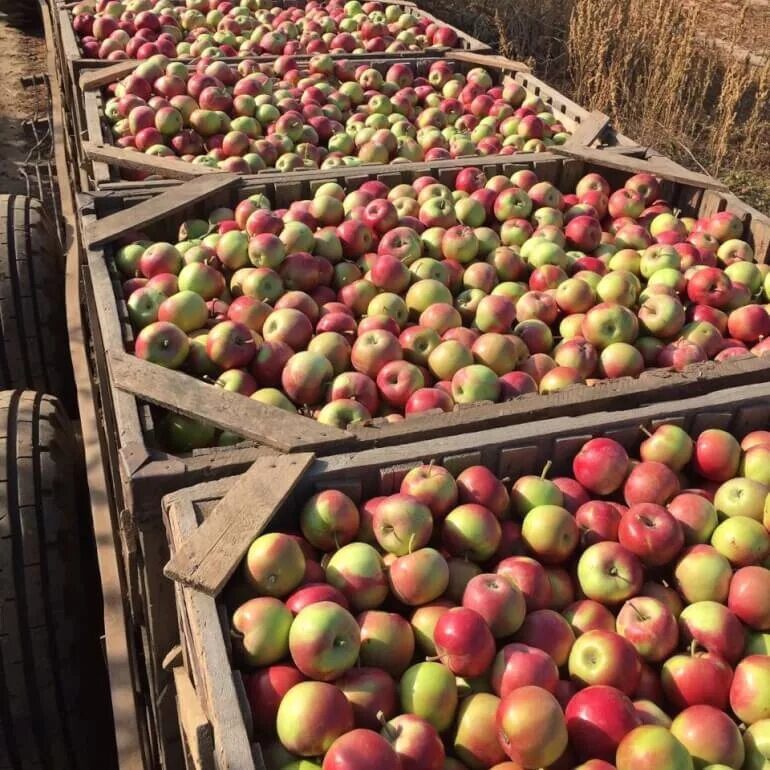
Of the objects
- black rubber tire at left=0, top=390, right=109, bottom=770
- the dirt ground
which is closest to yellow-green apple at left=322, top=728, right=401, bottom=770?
black rubber tire at left=0, top=390, right=109, bottom=770

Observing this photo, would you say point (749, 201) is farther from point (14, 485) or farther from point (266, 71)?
point (14, 485)

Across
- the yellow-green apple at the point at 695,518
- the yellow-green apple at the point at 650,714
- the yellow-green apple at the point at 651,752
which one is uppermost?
the yellow-green apple at the point at 651,752

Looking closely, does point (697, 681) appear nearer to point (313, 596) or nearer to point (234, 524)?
point (313, 596)

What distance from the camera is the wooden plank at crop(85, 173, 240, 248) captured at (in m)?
3.28

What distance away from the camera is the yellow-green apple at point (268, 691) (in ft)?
5.41

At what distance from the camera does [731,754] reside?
161 centimetres

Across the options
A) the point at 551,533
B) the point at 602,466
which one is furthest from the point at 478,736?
the point at 602,466

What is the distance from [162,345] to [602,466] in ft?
4.86

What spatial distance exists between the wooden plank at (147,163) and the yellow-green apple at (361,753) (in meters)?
3.17

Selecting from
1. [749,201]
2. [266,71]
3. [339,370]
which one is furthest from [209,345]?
[749,201]

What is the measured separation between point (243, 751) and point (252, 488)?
68 cm

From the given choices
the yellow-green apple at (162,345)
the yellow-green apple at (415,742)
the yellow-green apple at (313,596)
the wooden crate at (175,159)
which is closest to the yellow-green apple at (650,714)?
the yellow-green apple at (415,742)

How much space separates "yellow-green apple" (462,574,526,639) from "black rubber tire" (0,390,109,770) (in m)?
1.48

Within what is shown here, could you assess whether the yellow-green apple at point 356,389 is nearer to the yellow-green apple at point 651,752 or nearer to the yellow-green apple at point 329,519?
the yellow-green apple at point 329,519
